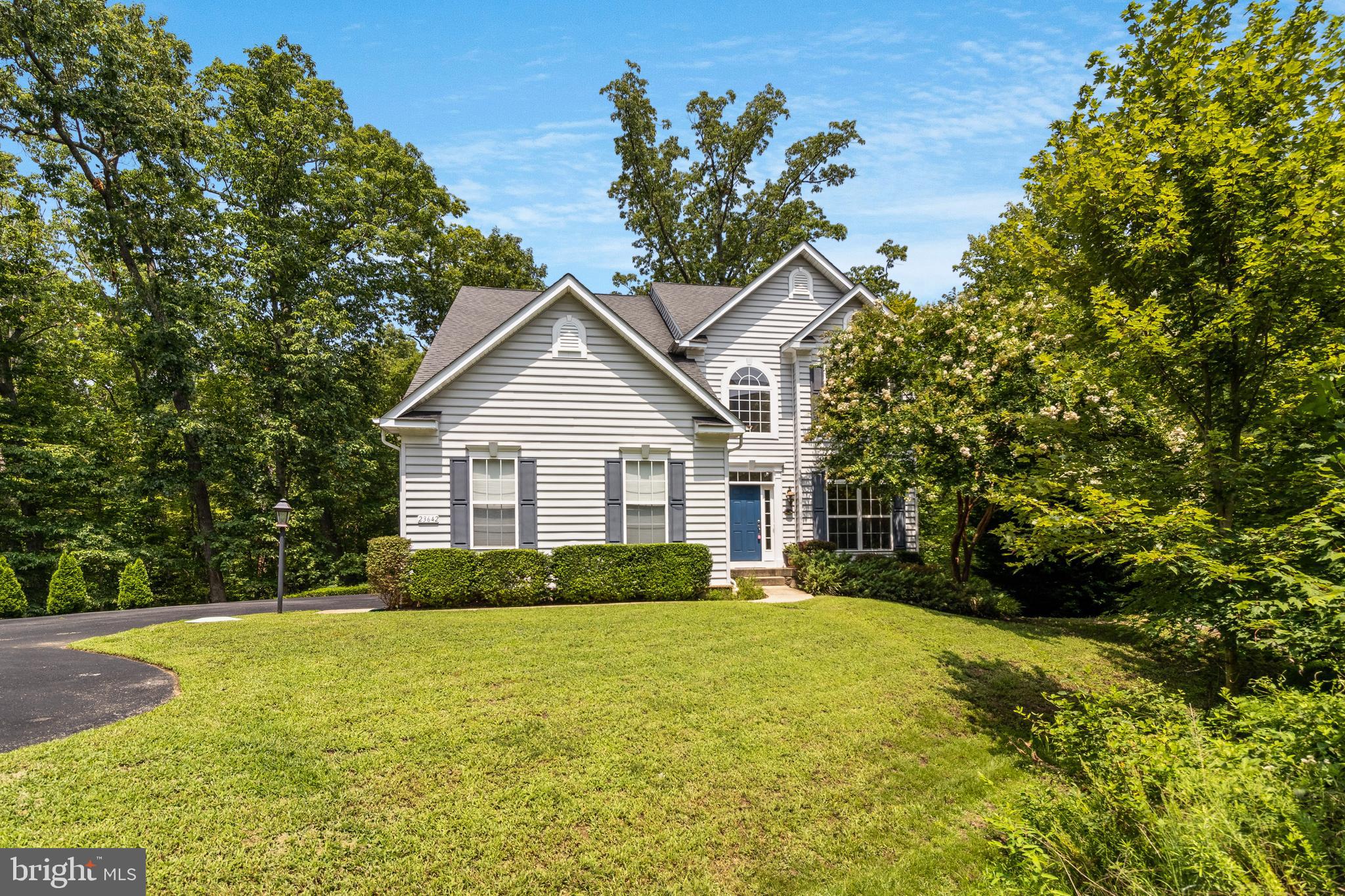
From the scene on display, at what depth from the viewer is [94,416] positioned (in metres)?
21.1

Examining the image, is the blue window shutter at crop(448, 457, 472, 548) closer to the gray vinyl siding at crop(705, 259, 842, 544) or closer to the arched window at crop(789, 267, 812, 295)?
the gray vinyl siding at crop(705, 259, 842, 544)

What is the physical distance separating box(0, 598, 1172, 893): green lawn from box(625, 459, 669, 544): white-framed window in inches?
174

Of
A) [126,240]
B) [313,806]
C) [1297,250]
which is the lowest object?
[313,806]

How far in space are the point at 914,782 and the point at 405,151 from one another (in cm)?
2939

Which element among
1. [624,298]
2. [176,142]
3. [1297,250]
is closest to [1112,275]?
[1297,250]

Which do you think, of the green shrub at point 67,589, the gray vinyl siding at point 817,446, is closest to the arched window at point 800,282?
the gray vinyl siding at point 817,446

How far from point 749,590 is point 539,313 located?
26.2ft

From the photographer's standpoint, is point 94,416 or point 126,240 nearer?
point 126,240

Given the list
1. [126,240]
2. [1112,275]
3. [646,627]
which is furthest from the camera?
[126,240]

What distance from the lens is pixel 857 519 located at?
16.8 meters

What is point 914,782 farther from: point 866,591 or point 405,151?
point 405,151

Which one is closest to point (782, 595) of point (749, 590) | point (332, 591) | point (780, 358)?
point (749, 590)

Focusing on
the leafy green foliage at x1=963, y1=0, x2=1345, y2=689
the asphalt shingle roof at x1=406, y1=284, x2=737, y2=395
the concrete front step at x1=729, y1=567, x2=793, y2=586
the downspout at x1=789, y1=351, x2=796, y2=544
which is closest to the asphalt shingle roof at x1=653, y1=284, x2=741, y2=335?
the asphalt shingle roof at x1=406, y1=284, x2=737, y2=395

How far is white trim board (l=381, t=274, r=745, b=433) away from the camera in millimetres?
12047
